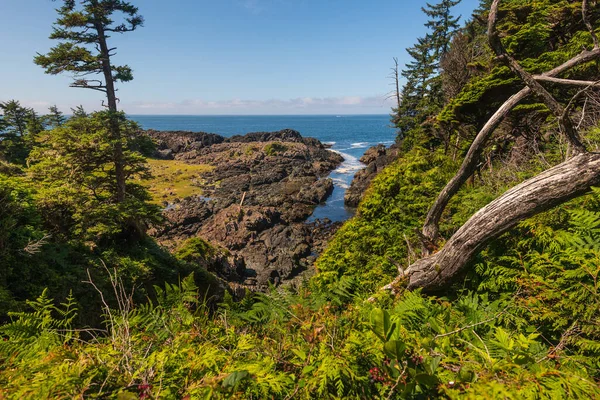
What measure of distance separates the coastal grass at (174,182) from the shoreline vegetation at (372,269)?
55.9ft

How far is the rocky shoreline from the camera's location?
1878 cm

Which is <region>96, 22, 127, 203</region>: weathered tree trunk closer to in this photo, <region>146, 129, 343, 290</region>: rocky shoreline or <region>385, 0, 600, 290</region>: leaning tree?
<region>146, 129, 343, 290</region>: rocky shoreline

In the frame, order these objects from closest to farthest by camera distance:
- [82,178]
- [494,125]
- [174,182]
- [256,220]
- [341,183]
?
[494,125]
[82,178]
[256,220]
[174,182]
[341,183]

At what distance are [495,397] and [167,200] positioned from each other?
34.3 metres

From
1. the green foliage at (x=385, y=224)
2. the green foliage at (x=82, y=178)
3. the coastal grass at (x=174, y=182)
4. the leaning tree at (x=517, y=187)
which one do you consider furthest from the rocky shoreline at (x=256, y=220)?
the leaning tree at (x=517, y=187)

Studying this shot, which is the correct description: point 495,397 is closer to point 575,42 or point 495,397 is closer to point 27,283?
point 27,283

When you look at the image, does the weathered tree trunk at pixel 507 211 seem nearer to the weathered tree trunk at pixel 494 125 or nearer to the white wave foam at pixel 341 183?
the weathered tree trunk at pixel 494 125

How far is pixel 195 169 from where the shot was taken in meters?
48.1

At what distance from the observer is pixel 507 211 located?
11.2ft

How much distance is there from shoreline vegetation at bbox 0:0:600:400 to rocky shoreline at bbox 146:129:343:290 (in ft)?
1.24

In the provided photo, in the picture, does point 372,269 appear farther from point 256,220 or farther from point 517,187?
point 256,220

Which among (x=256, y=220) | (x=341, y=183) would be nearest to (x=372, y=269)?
(x=256, y=220)

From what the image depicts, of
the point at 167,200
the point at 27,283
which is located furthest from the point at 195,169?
the point at 27,283

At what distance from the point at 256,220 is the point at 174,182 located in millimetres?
20859
